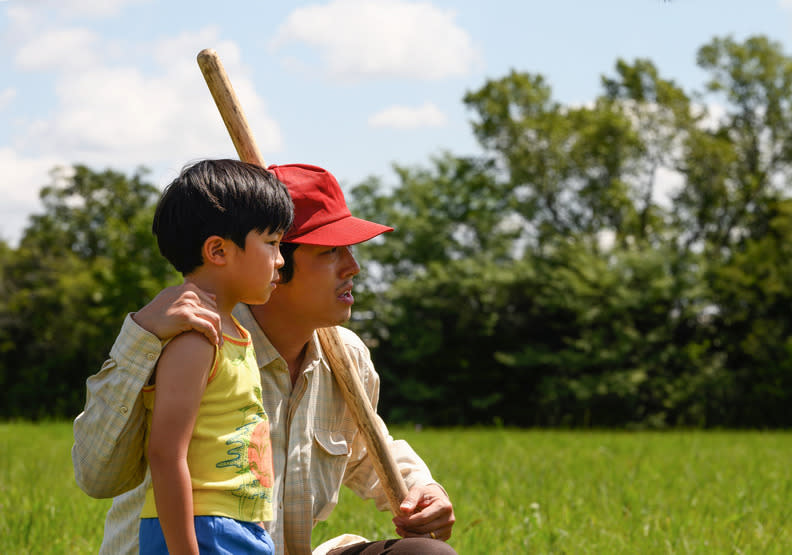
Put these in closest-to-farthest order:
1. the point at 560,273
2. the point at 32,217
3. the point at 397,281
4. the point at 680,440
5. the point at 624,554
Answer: the point at 624,554, the point at 680,440, the point at 560,273, the point at 397,281, the point at 32,217

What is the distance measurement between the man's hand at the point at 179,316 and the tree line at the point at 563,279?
69.1 feet

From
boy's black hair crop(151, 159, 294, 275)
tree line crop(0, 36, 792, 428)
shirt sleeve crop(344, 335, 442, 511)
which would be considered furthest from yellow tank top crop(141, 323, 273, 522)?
tree line crop(0, 36, 792, 428)

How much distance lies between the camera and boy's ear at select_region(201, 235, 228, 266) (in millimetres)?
1961

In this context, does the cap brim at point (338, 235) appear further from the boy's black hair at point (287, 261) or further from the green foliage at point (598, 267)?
the green foliage at point (598, 267)

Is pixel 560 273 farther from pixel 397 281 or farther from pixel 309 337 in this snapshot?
pixel 309 337

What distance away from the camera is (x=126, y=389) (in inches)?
75.9

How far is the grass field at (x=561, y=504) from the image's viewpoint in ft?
14.2

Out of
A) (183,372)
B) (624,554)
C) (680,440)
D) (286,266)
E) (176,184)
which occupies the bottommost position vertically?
(680,440)

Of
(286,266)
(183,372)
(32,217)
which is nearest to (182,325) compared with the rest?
(183,372)

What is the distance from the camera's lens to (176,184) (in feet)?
6.61

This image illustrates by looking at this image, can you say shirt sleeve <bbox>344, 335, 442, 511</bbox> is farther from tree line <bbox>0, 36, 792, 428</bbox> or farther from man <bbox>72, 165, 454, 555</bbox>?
tree line <bbox>0, 36, 792, 428</bbox>

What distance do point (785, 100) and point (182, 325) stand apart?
31.8 metres

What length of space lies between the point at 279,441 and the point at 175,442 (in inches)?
31.0

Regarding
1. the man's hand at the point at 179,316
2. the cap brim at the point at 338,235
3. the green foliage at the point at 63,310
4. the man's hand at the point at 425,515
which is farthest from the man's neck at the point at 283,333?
the green foliage at the point at 63,310
